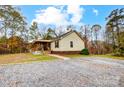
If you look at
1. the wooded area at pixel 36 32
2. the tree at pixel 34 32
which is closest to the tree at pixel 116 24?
the wooded area at pixel 36 32

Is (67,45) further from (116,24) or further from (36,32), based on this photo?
(116,24)

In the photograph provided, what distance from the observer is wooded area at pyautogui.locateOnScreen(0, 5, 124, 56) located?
529cm

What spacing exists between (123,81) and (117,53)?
10.2 feet

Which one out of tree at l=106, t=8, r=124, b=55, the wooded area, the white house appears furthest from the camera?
the white house

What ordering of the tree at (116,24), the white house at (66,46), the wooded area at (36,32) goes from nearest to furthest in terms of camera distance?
the tree at (116,24) < the wooded area at (36,32) < the white house at (66,46)

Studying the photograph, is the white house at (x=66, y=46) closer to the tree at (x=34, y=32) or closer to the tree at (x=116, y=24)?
the tree at (x=34, y=32)

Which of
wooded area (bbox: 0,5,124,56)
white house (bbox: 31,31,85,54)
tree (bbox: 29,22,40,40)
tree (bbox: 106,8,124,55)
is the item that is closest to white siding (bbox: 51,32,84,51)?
white house (bbox: 31,31,85,54)

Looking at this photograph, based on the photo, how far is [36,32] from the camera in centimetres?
567

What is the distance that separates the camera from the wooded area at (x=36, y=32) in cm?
529

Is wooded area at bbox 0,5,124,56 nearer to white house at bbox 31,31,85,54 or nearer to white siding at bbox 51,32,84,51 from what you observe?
white house at bbox 31,31,85,54
